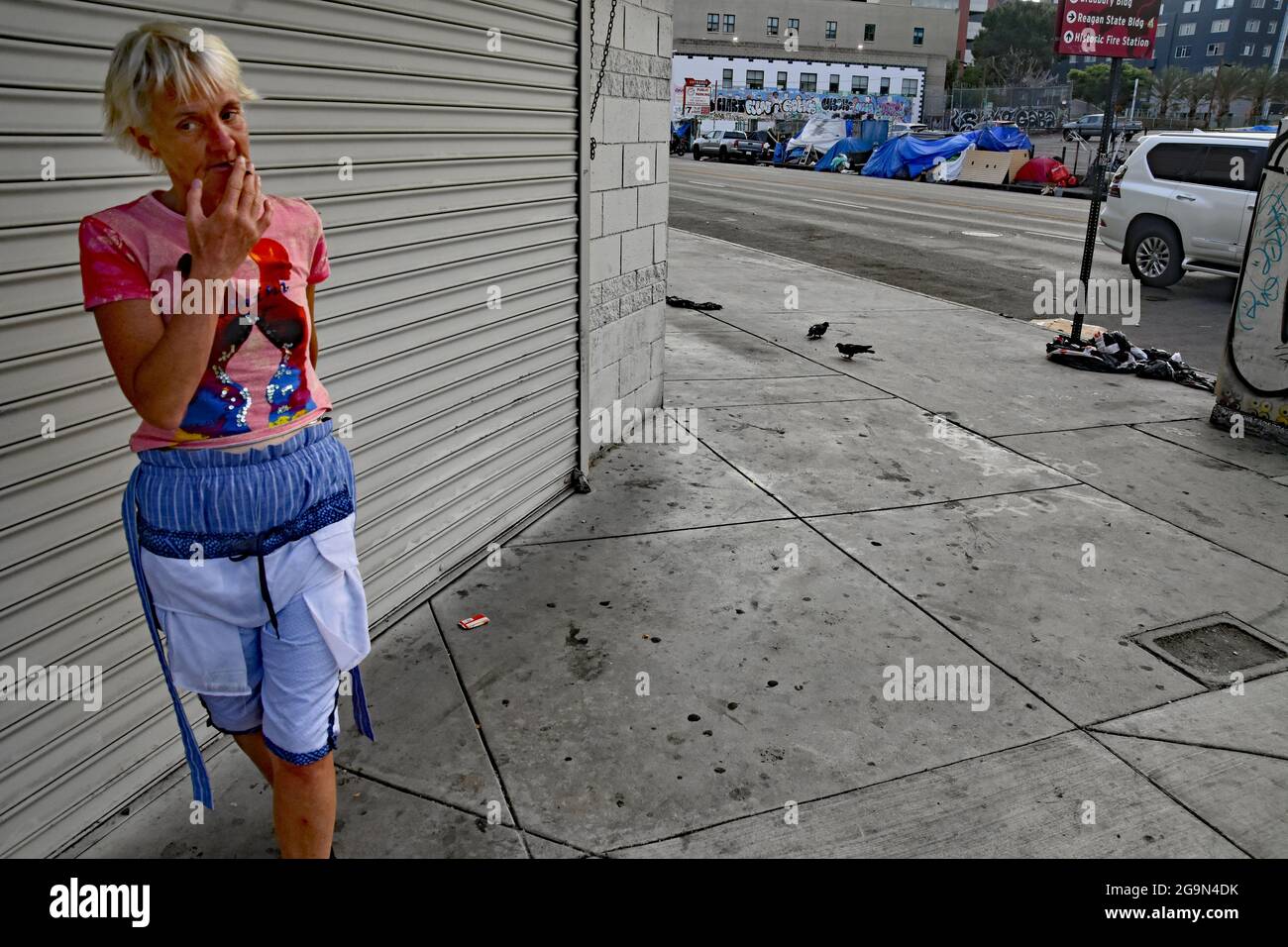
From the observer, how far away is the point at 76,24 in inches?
102

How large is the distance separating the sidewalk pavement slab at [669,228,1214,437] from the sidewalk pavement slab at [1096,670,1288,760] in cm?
360

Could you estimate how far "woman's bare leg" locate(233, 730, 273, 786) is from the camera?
2.58 metres

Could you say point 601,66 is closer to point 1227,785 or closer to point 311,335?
point 311,335

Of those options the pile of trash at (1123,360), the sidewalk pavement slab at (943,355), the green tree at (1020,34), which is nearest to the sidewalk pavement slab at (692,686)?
the sidewalk pavement slab at (943,355)

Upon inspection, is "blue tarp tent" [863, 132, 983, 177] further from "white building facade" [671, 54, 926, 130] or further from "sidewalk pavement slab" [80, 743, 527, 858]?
"white building facade" [671, 54, 926, 130]

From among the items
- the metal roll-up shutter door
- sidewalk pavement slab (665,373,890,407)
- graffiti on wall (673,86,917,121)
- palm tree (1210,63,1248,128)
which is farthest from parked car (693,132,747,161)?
the metal roll-up shutter door

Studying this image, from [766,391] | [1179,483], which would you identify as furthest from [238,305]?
[766,391]

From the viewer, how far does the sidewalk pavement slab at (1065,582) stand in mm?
4141

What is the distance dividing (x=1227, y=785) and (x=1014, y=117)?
6336 cm

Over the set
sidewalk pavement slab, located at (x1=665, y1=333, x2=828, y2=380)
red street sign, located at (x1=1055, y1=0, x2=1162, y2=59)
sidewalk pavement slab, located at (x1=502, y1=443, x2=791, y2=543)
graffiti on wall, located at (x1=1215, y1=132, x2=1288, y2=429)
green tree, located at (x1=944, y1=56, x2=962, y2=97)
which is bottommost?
sidewalk pavement slab, located at (x1=502, y1=443, x2=791, y2=543)

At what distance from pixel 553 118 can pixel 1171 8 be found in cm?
18094

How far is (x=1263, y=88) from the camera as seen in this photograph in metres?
63.0

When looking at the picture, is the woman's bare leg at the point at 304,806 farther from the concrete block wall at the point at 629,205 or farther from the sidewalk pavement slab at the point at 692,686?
the concrete block wall at the point at 629,205

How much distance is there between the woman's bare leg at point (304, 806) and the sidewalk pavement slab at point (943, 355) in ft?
20.0
